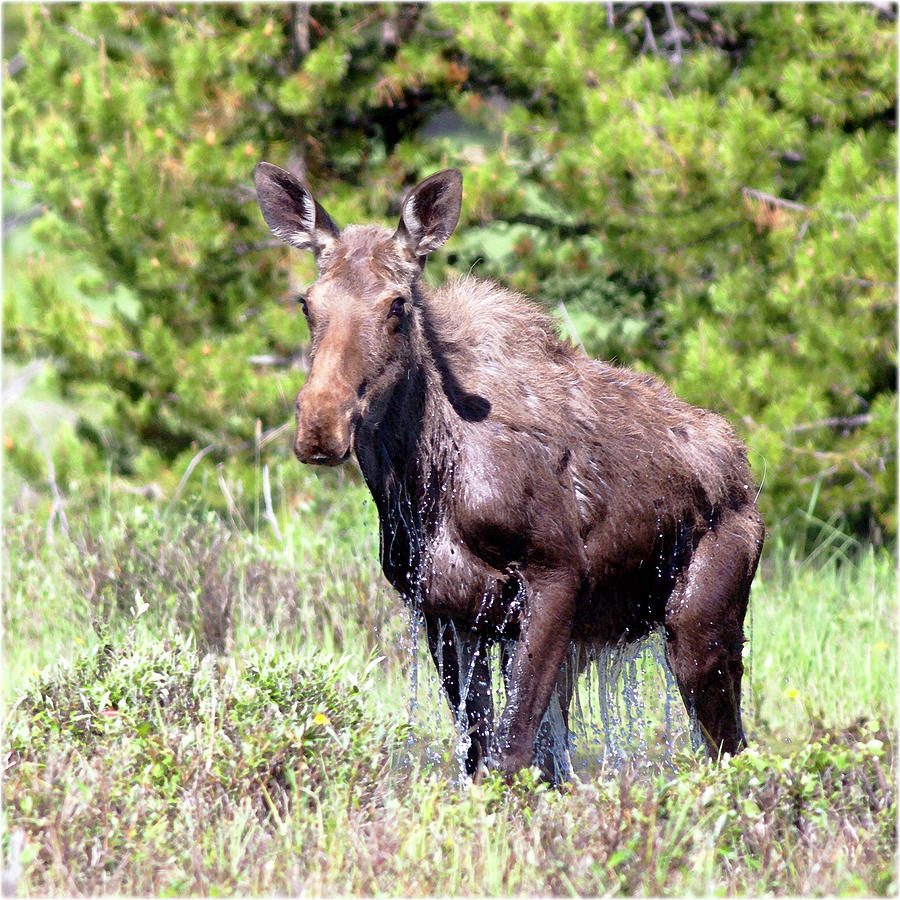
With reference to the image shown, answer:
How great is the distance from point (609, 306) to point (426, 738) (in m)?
4.99

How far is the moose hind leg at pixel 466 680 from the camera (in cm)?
499

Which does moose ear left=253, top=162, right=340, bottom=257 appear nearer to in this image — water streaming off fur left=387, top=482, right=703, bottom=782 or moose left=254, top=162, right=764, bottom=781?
moose left=254, top=162, right=764, bottom=781

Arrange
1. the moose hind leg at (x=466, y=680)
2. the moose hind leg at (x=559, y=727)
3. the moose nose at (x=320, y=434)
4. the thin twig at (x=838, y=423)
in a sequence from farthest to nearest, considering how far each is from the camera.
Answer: the thin twig at (x=838, y=423), the moose hind leg at (x=559, y=727), the moose hind leg at (x=466, y=680), the moose nose at (x=320, y=434)

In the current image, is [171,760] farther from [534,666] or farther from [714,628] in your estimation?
[714,628]

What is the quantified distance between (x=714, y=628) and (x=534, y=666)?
873mm

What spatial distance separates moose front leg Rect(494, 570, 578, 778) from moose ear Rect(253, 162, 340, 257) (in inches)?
60.5

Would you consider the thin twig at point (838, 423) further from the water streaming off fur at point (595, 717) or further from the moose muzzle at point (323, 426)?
the moose muzzle at point (323, 426)

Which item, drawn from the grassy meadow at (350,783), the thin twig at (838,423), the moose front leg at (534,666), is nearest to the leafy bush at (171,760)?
the grassy meadow at (350,783)

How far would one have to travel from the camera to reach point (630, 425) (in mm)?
5238

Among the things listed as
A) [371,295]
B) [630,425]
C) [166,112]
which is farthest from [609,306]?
[371,295]

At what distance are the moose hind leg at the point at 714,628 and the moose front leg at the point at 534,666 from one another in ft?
2.15

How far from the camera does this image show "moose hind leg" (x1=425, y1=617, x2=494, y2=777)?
499 cm

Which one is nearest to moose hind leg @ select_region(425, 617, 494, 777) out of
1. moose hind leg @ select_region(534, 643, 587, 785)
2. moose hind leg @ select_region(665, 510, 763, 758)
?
moose hind leg @ select_region(534, 643, 587, 785)

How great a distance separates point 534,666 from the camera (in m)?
4.69
